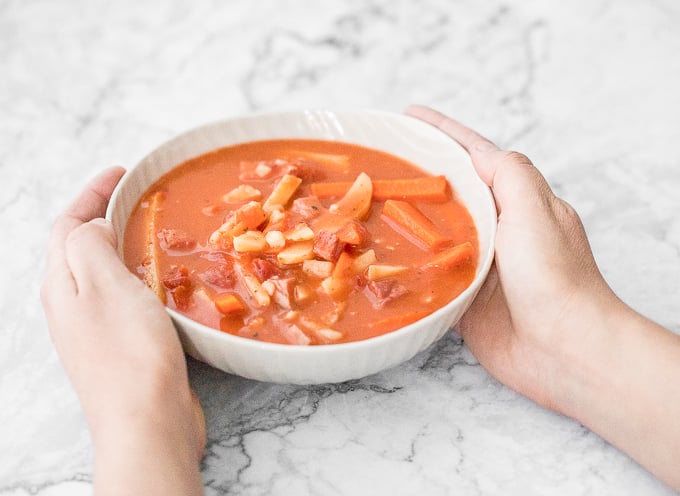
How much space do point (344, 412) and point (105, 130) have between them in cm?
190

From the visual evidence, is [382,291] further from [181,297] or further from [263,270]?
[181,297]

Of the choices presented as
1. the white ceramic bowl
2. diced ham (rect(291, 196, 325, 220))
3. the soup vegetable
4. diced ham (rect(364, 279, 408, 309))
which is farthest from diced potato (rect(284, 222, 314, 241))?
the white ceramic bowl

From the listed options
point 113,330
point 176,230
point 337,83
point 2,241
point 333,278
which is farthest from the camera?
point 337,83

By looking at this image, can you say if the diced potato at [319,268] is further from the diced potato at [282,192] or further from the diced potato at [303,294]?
the diced potato at [282,192]

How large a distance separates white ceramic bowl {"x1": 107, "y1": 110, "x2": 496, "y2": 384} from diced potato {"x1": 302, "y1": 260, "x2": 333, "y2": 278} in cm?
32

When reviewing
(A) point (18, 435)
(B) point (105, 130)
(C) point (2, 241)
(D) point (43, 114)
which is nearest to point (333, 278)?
(A) point (18, 435)

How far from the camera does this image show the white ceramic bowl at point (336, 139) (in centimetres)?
217

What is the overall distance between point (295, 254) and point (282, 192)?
0.32 meters

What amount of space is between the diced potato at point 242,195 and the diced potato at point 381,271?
1.66 ft

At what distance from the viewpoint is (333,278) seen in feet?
8.01

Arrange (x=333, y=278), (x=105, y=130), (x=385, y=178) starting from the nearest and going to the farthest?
1. (x=333, y=278)
2. (x=385, y=178)
3. (x=105, y=130)

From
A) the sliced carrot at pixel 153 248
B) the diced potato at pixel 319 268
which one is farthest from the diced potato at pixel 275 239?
the sliced carrot at pixel 153 248

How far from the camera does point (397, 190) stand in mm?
2818

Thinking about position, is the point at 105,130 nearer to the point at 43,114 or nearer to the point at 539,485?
the point at 43,114
